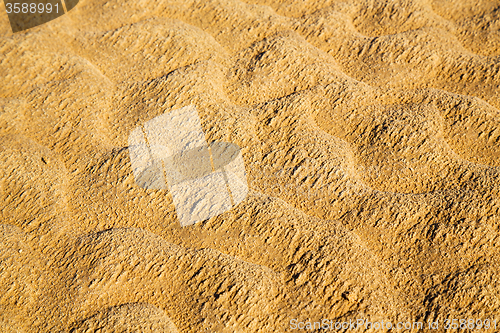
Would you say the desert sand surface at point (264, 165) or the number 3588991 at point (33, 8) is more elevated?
the number 3588991 at point (33, 8)

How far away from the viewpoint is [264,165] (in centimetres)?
181

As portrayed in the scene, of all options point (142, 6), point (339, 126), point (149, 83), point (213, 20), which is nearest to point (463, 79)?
point (339, 126)

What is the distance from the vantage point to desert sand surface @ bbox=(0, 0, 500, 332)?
55.6 inches

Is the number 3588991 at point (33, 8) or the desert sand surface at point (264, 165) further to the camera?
the number 3588991 at point (33, 8)

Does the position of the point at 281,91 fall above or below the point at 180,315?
above

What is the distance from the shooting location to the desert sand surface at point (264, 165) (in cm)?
141

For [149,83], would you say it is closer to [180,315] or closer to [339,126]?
[339,126]

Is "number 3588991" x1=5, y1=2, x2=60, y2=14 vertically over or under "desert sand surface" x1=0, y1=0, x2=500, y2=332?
over

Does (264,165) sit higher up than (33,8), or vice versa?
(33,8)

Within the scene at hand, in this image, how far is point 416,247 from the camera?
1.50 m

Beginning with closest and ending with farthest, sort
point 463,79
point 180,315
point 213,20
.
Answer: point 180,315, point 463,79, point 213,20

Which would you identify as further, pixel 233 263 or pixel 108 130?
pixel 108 130

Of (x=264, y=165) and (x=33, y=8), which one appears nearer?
(x=264, y=165)

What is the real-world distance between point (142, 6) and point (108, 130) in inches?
40.3
